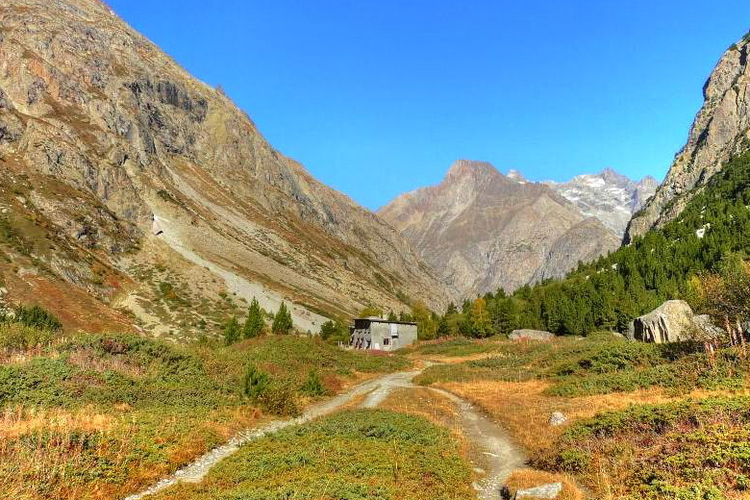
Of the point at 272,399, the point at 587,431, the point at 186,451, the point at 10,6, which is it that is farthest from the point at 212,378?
the point at 10,6

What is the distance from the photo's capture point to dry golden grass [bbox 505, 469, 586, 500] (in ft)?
46.8

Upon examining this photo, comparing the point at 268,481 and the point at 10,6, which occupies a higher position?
the point at 10,6

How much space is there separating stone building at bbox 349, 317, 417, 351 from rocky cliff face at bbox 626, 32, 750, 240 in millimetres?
112769

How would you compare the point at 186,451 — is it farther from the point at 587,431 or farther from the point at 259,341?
the point at 259,341

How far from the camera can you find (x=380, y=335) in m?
94.5

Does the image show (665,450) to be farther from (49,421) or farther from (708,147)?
(708,147)

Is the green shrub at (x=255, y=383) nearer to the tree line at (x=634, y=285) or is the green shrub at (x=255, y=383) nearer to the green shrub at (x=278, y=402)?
the green shrub at (x=278, y=402)

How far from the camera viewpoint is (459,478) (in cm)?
1653

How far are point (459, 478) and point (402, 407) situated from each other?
13911 millimetres

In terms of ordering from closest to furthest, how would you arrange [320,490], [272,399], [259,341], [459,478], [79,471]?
[320,490], [79,471], [459,478], [272,399], [259,341]

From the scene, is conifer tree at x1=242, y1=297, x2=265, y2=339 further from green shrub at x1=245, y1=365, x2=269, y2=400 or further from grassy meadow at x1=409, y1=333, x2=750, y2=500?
A: green shrub at x1=245, y1=365, x2=269, y2=400

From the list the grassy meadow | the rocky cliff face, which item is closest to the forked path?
the grassy meadow

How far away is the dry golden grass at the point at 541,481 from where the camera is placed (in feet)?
46.8

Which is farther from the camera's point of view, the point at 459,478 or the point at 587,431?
the point at 587,431
